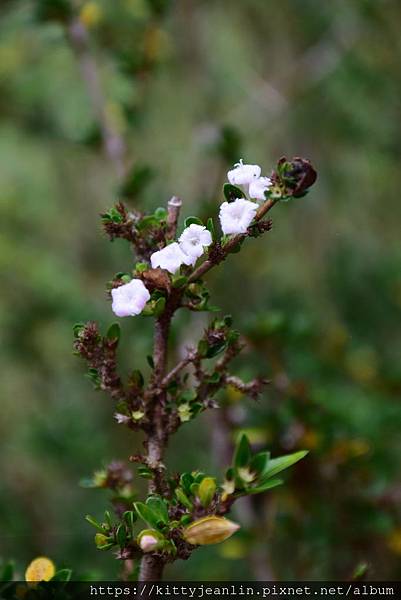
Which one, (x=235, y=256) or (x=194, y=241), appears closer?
(x=194, y=241)

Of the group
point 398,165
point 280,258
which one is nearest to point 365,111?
point 398,165

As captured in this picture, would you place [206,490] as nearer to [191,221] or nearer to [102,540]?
[102,540]

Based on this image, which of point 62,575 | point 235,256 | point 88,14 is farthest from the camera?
point 235,256

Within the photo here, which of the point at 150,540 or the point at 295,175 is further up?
the point at 295,175

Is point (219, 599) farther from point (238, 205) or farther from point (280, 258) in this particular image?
point (280, 258)

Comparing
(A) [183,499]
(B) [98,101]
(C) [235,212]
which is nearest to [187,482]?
(A) [183,499]

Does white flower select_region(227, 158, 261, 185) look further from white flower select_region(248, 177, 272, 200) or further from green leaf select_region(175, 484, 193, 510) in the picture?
green leaf select_region(175, 484, 193, 510)

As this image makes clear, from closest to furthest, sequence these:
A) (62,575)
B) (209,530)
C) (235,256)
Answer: (209,530) → (62,575) → (235,256)

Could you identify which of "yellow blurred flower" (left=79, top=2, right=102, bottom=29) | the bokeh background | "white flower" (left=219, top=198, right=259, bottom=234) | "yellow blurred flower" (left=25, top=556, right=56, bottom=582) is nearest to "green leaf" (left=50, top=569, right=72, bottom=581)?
"yellow blurred flower" (left=25, top=556, right=56, bottom=582)

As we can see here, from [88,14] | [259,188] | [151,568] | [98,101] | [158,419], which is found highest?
[88,14]
